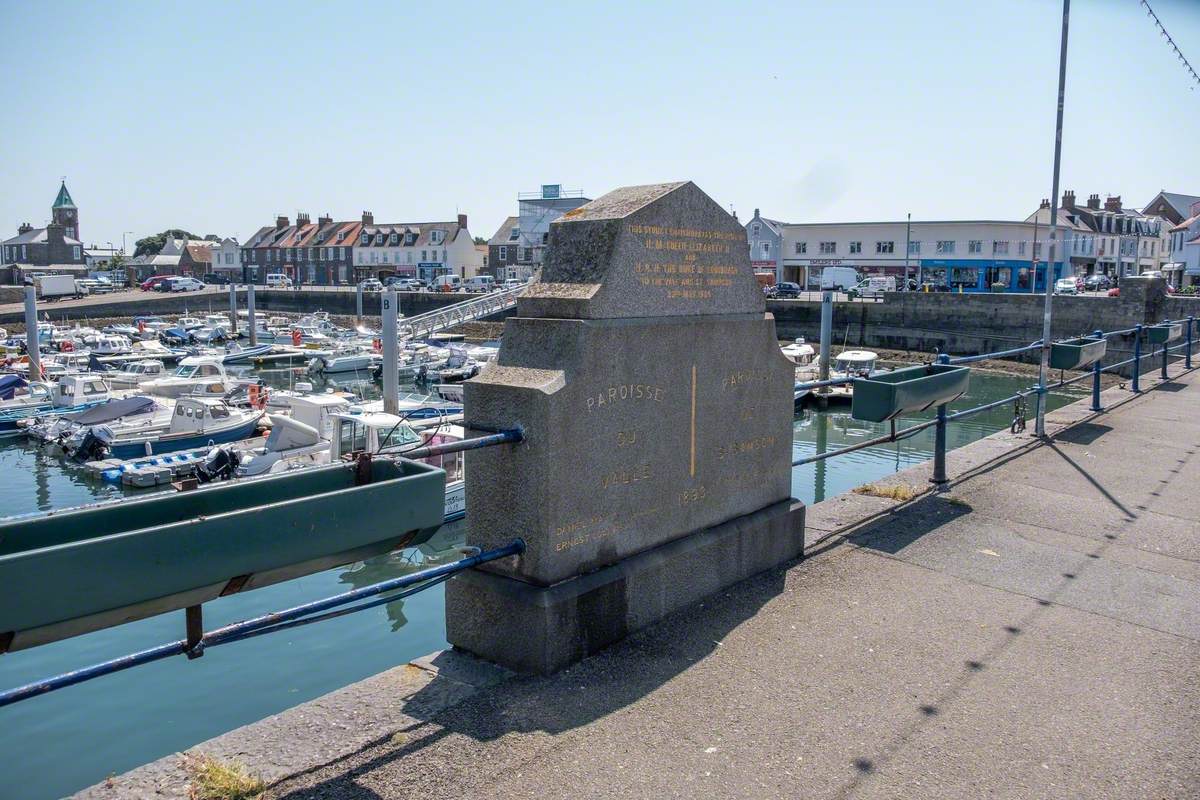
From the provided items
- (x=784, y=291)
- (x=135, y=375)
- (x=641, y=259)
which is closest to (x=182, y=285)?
(x=135, y=375)

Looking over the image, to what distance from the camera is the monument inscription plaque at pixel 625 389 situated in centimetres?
464

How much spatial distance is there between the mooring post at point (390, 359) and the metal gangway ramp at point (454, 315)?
25989 mm

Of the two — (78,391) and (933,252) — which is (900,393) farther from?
(933,252)

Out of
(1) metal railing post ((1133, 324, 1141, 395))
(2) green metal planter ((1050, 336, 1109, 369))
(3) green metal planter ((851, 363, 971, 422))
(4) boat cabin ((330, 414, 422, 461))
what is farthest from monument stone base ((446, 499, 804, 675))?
(4) boat cabin ((330, 414, 422, 461))

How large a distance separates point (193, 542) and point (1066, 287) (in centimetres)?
6486

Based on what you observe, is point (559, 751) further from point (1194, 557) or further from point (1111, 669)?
point (1194, 557)

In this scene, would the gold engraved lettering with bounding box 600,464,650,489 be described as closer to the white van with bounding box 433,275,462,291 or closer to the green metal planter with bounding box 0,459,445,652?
the green metal planter with bounding box 0,459,445,652

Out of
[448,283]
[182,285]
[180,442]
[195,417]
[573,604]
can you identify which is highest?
[448,283]

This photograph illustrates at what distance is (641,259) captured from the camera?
509 cm

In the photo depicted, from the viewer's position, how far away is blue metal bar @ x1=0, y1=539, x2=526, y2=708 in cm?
313

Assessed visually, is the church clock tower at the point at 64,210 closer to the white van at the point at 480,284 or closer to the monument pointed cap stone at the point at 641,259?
the white van at the point at 480,284

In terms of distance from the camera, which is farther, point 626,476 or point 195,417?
point 195,417

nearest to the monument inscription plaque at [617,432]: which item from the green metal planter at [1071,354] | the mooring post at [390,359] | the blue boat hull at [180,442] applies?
the green metal planter at [1071,354]

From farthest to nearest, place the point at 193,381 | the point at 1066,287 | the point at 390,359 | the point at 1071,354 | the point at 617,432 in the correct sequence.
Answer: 1. the point at 1066,287
2. the point at 193,381
3. the point at 390,359
4. the point at 1071,354
5. the point at 617,432
